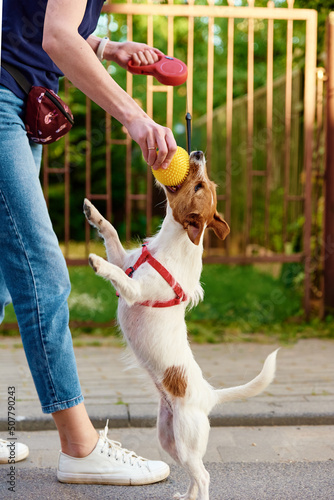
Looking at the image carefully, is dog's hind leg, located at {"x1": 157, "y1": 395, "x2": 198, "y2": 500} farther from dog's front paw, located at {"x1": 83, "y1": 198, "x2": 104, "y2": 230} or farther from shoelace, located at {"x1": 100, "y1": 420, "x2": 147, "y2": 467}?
dog's front paw, located at {"x1": 83, "y1": 198, "x2": 104, "y2": 230}

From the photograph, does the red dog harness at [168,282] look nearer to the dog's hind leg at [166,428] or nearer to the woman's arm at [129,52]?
the dog's hind leg at [166,428]

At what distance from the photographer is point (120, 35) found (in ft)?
37.0

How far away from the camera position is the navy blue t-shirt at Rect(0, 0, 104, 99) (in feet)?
8.41

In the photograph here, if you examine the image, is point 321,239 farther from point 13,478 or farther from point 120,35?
point 120,35

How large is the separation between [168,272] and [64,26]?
1.04 metres

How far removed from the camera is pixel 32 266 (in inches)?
Result: 101

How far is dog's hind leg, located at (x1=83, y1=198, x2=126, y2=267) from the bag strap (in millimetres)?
584

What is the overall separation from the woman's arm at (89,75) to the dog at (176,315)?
0.38m

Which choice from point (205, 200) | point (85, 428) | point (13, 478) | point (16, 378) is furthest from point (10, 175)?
point (16, 378)

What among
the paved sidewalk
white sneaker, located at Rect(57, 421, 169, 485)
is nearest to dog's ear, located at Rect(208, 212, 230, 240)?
the paved sidewalk

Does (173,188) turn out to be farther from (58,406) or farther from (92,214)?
(58,406)

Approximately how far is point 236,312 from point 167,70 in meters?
4.20

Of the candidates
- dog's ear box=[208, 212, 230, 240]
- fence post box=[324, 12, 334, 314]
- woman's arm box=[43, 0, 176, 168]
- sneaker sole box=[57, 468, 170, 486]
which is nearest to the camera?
woman's arm box=[43, 0, 176, 168]

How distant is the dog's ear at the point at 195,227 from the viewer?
2596 millimetres
